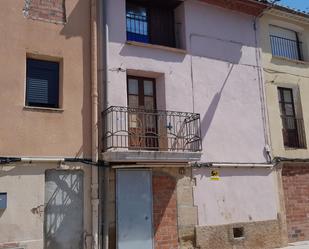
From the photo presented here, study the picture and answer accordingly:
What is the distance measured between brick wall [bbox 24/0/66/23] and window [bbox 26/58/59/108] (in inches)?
41.5

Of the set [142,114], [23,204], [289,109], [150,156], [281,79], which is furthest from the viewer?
[289,109]

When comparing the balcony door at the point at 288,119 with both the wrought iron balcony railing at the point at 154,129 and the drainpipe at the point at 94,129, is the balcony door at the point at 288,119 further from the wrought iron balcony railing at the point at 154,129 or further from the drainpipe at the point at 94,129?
the drainpipe at the point at 94,129

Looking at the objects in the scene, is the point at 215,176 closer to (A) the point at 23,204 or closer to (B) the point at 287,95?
(B) the point at 287,95

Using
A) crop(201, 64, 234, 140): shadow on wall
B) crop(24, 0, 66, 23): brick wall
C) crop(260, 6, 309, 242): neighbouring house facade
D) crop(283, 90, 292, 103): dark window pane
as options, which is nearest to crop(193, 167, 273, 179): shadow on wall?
crop(260, 6, 309, 242): neighbouring house facade

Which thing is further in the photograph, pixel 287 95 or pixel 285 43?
pixel 285 43

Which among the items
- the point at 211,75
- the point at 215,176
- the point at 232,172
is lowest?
the point at 215,176

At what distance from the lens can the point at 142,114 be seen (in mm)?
9898

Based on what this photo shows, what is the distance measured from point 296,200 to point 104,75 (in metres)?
7.04

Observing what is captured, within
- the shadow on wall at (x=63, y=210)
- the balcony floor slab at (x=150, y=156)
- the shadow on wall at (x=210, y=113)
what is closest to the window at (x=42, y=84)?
the shadow on wall at (x=63, y=210)

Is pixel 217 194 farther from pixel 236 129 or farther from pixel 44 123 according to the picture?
pixel 44 123

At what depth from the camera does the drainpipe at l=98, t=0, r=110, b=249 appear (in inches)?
344

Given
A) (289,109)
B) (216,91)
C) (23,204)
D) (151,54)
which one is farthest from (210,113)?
(23,204)

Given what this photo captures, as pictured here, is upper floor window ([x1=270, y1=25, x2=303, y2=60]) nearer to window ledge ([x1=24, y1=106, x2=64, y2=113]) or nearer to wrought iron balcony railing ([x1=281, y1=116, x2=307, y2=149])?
wrought iron balcony railing ([x1=281, y1=116, x2=307, y2=149])

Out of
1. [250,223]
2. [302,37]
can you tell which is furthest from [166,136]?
[302,37]
